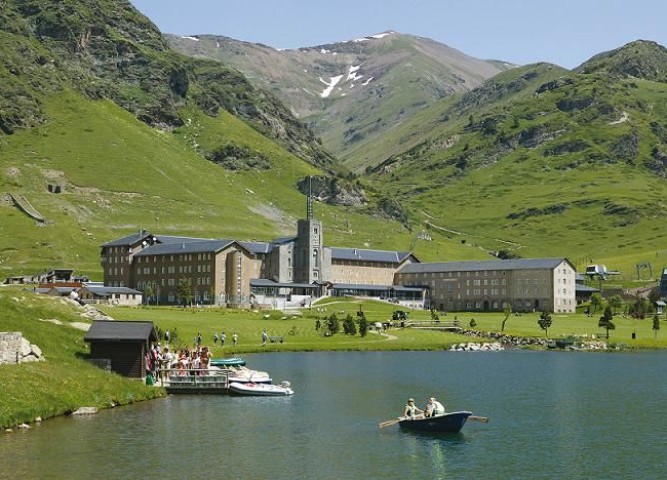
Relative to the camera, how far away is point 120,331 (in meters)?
80.8

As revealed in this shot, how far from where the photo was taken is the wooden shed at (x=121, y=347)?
79.4 m

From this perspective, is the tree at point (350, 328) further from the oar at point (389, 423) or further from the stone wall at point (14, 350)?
the oar at point (389, 423)

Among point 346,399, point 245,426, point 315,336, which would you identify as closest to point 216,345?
point 315,336

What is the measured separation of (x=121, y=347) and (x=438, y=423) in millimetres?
29418

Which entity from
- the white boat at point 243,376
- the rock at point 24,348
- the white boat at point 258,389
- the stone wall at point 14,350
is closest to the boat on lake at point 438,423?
the white boat at point 258,389

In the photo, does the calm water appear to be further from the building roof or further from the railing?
the building roof

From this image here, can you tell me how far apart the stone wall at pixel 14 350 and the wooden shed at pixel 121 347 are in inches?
300

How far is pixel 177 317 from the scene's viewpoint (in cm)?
15525

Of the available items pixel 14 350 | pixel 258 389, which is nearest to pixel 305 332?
pixel 258 389

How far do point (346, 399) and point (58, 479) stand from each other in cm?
3696

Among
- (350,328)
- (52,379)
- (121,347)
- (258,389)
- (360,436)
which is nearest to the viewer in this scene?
(360,436)

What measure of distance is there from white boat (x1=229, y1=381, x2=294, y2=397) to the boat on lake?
66.0 ft

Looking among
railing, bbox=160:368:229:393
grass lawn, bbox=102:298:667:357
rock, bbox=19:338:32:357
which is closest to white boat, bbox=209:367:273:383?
railing, bbox=160:368:229:393

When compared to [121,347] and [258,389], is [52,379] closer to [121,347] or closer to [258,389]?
[121,347]
